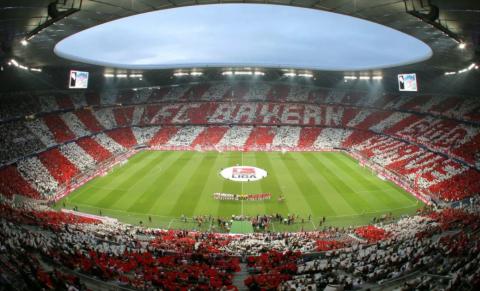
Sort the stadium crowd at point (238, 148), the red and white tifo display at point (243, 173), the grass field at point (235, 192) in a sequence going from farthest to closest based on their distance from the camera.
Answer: the red and white tifo display at point (243, 173), the grass field at point (235, 192), the stadium crowd at point (238, 148)

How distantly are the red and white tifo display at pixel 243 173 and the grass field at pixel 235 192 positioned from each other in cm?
99

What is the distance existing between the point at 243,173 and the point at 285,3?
75.6 feet

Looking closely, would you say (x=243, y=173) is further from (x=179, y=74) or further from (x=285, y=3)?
(x=179, y=74)

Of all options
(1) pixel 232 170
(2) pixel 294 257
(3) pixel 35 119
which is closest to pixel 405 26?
(2) pixel 294 257

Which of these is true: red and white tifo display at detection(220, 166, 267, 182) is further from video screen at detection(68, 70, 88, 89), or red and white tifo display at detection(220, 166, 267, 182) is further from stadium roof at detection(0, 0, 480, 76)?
video screen at detection(68, 70, 88, 89)

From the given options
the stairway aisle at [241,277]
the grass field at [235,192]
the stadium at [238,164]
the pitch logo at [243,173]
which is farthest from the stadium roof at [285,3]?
the pitch logo at [243,173]

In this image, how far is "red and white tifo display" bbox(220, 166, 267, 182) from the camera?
42.3 meters

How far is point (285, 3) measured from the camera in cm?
2520

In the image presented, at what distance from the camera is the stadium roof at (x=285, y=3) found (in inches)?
832

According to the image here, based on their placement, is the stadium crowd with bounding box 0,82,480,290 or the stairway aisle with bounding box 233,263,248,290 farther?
the stairway aisle with bounding box 233,263,248,290

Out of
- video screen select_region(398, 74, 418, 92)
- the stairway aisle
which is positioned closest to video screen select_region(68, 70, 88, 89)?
the stairway aisle

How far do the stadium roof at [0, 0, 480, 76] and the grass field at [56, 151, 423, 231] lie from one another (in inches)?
586

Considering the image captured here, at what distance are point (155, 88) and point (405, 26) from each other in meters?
59.6

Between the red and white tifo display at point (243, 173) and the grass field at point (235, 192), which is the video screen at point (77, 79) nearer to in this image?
the grass field at point (235, 192)
